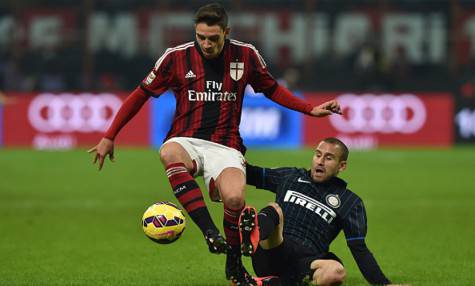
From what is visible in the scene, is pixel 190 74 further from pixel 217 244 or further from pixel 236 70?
pixel 217 244

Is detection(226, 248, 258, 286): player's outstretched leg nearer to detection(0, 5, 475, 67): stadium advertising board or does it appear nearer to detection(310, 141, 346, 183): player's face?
detection(310, 141, 346, 183): player's face

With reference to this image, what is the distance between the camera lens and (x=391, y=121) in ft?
73.4

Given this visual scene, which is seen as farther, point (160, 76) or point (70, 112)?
point (70, 112)

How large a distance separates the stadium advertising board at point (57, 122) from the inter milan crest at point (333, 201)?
49.8 feet

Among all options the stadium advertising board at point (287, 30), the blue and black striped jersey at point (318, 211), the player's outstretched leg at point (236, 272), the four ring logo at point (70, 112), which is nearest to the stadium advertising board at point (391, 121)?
the stadium advertising board at point (287, 30)

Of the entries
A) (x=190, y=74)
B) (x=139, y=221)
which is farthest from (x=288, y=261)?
(x=139, y=221)

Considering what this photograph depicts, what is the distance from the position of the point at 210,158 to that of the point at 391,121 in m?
15.7

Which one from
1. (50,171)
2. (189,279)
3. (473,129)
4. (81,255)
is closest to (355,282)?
(189,279)

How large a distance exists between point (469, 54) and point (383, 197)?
12.0m

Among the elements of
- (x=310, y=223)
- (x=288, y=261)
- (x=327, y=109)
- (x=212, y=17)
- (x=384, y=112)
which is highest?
(x=212, y=17)

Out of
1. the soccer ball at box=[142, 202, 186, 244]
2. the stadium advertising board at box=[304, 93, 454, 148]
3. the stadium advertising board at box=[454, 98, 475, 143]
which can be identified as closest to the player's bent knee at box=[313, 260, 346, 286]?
the soccer ball at box=[142, 202, 186, 244]

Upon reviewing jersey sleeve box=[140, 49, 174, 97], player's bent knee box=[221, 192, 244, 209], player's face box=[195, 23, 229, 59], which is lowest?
player's bent knee box=[221, 192, 244, 209]

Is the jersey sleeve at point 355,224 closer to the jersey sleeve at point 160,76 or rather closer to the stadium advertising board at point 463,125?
the jersey sleeve at point 160,76

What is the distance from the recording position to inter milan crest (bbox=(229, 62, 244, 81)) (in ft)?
23.9
